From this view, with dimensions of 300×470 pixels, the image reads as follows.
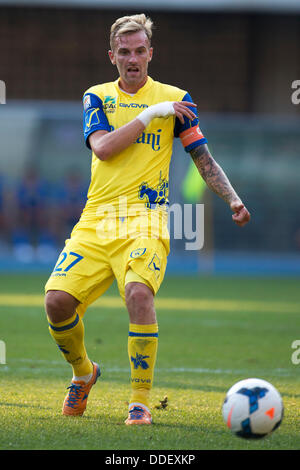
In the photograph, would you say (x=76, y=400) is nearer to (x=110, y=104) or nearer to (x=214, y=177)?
(x=214, y=177)

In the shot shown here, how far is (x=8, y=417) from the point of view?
470 cm

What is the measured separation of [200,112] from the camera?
1034 inches

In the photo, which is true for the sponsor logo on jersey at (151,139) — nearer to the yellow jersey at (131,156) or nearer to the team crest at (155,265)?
the yellow jersey at (131,156)

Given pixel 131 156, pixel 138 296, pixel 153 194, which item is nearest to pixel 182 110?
pixel 131 156

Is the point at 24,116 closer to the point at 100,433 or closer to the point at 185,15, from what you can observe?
the point at 185,15

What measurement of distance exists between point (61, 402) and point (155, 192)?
1.45 metres

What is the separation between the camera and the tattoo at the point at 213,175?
4.96 meters

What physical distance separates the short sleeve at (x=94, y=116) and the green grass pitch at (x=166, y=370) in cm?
161

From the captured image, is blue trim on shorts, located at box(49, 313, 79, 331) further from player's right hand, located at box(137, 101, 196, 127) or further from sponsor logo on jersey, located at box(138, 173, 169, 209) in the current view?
player's right hand, located at box(137, 101, 196, 127)

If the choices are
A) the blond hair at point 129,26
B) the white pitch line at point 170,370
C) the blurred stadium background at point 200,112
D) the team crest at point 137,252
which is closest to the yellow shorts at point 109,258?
the team crest at point 137,252

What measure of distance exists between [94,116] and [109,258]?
82 centimetres

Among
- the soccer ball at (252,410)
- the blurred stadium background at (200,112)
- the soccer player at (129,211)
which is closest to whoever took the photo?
the soccer ball at (252,410)
